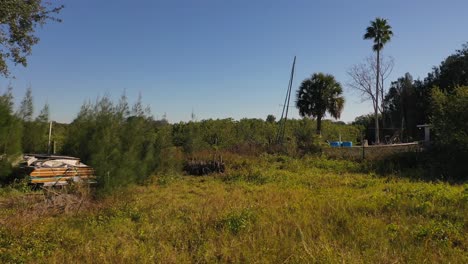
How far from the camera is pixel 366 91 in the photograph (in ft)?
104

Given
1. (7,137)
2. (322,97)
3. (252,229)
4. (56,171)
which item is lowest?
(252,229)

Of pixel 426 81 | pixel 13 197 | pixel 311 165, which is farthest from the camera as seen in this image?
pixel 426 81

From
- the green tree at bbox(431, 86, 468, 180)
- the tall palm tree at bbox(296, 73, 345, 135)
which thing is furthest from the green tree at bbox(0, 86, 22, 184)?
the tall palm tree at bbox(296, 73, 345, 135)

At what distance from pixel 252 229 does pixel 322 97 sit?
2170cm

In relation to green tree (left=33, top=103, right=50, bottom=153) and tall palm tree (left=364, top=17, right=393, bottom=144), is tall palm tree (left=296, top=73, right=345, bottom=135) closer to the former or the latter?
tall palm tree (left=364, top=17, right=393, bottom=144)

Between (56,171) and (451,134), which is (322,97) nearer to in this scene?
(451,134)

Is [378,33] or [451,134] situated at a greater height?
[378,33]

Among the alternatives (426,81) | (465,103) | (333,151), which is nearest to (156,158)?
(333,151)

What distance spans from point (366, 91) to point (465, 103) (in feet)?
57.3

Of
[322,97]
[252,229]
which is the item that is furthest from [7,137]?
[322,97]

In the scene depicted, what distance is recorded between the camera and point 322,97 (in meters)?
26.5

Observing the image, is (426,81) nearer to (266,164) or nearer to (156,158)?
(266,164)

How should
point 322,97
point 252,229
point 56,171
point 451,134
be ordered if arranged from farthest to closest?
1. point 322,97
2. point 451,134
3. point 56,171
4. point 252,229

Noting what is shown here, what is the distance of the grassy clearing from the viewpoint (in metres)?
4.95
